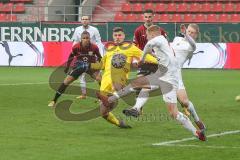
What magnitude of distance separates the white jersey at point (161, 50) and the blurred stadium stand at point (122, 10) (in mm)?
26324

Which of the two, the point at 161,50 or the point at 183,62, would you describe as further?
the point at 183,62

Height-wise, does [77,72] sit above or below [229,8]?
below

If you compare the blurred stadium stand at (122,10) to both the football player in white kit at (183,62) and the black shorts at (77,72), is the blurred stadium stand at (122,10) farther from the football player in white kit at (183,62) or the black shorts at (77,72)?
the football player in white kit at (183,62)

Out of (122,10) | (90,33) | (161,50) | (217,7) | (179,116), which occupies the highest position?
(217,7)

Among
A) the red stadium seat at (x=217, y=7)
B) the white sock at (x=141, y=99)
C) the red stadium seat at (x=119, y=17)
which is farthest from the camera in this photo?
the red stadium seat at (x=119, y=17)

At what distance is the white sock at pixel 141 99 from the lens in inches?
548

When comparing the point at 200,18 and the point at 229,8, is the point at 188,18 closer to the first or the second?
the point at 200,18

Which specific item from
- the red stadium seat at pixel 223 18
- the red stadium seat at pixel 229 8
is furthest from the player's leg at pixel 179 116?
the red stadium seat at pixel 229 8

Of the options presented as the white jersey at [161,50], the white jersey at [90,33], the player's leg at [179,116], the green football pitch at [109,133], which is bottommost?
the green football pitch at [109,133]

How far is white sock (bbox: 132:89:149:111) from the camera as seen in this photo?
13926 mm

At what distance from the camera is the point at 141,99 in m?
14.2

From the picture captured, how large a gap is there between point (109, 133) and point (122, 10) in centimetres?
2867

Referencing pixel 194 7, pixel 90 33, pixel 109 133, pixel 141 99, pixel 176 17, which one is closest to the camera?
pixel 109 133

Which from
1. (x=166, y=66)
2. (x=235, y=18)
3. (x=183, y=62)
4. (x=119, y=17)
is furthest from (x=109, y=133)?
(x=119, y=17)
